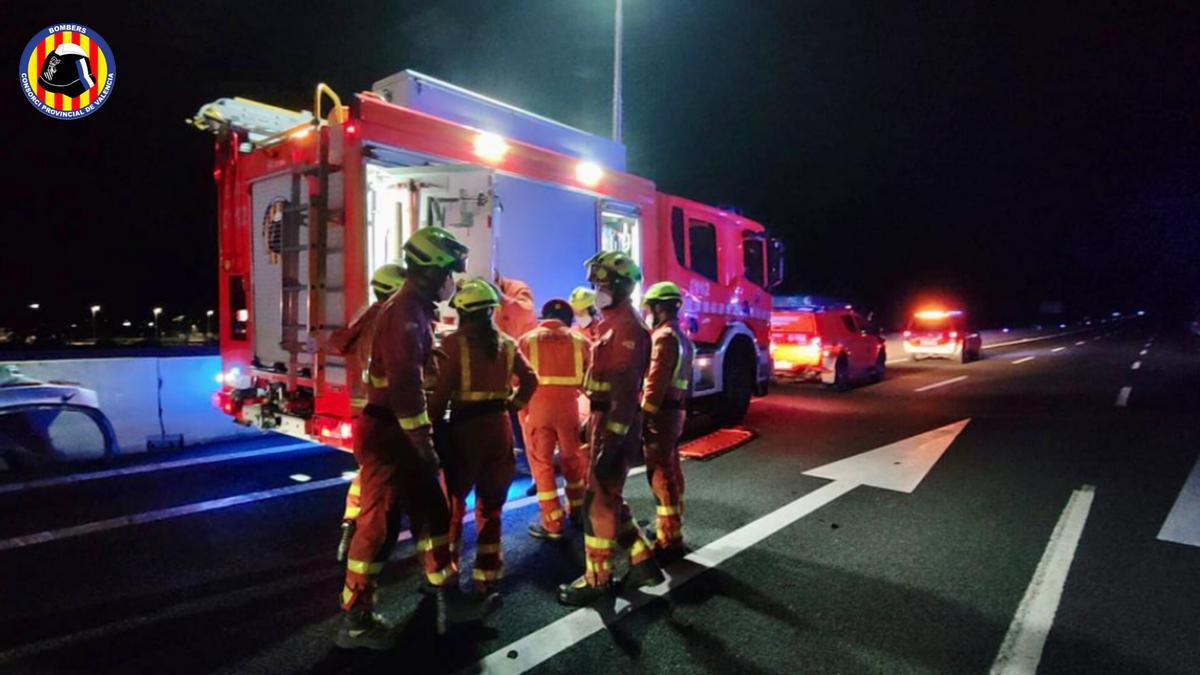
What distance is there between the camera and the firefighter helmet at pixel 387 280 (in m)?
4.07

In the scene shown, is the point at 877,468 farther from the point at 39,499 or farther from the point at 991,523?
the point at 39,499

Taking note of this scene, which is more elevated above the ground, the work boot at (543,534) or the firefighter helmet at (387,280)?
the firefighter helmet at (387,280)

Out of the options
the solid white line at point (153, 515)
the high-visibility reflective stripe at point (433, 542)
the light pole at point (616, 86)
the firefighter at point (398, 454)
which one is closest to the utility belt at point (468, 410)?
the firefighter at point (398, 454)

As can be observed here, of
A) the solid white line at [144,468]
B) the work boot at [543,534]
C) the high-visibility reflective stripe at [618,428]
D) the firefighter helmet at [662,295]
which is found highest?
the firefighter helmet at [662,295]

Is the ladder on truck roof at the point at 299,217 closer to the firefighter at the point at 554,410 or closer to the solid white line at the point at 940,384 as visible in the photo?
the firefighter at the point at 554,410

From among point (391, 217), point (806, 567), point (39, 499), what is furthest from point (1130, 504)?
point (39, 499)

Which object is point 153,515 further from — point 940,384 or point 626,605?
point 940,384

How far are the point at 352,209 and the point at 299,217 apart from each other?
80 centimetres

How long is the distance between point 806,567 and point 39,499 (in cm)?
591

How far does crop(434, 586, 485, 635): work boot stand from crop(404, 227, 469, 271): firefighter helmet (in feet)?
5.27

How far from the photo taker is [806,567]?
4.23 metres

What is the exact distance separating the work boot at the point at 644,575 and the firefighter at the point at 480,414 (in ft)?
2.51

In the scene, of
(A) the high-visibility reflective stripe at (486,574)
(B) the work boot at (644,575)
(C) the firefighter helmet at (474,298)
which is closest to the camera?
(C) the firefighter helmet at (474,298)

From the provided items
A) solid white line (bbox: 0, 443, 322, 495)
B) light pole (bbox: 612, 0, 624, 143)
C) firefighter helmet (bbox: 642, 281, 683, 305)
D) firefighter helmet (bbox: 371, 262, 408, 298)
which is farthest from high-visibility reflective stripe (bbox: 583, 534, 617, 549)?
light pole (bbox: 612, 0, 624, 143)
